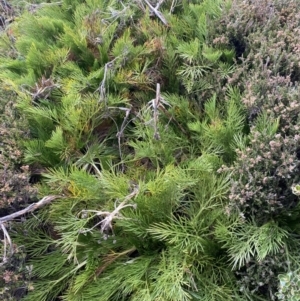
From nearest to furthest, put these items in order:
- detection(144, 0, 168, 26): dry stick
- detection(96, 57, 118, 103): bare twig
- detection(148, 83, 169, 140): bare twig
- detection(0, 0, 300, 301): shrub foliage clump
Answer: detection(0, 0, 300, 301): shrub foliage clump
detection(148, 83, 169, 140): bare twig
detection(96, 57, 118, 103): bare twig
detection(144, 0, 168, 26): dry stick

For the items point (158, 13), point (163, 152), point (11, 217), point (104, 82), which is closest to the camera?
point (11, 217)

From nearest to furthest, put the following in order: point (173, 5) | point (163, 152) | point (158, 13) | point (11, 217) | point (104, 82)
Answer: point (11, 217)
point (163, 152)
point (104, 82)
point (158, 13)
point (173, 5)

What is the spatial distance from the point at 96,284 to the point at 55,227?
1.06ft

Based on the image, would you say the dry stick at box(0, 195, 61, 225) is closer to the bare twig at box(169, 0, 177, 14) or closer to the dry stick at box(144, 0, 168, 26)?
the dry stick at box(144, 0, 168, 26)

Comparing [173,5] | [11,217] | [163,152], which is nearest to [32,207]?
[11,217]

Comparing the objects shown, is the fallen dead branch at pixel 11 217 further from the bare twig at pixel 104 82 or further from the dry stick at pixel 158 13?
the dry stick at pixel 158 13

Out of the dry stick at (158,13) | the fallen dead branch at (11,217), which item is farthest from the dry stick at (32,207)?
the dry stick at (158,13)

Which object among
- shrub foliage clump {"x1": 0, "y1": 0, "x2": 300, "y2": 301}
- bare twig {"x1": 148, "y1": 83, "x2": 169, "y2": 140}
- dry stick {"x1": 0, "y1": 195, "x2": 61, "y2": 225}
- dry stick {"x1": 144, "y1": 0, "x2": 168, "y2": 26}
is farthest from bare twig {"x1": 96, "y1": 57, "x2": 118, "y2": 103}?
dry stick {"x1": 0, "y1": 195, "x2": 61, "y2": 225}

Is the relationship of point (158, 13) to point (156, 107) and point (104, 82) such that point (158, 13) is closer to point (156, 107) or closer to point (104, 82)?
point (104, 82)

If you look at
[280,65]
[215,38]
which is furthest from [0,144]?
[280,65]

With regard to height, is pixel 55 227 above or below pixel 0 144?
below

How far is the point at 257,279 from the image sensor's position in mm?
1551

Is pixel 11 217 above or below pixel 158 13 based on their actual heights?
below

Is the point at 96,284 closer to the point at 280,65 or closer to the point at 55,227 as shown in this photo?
the point at 55,227
